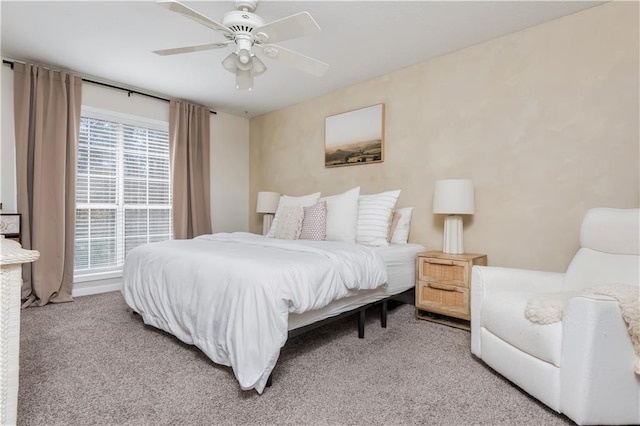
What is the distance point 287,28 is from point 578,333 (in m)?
2.11

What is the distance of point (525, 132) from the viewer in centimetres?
261

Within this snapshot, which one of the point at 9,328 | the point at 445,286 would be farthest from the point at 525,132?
the point at 9,328

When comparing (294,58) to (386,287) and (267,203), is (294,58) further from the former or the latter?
(267,203)

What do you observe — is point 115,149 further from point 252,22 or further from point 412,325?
point 412,325

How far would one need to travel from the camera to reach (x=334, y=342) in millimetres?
2303

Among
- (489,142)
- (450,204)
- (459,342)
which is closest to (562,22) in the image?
(489,142)

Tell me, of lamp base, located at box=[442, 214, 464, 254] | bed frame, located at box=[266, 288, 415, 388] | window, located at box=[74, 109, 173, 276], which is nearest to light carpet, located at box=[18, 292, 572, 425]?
bed frame, located at box=[266, 288, 415, 388]

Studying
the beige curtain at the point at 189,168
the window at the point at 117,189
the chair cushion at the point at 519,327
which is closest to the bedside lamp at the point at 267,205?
the beige curtain at the point at 189,168

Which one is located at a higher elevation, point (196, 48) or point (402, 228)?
point (196, 48)

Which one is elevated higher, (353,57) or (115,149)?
(353,57)

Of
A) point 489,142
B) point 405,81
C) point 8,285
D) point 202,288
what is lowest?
point 202,288

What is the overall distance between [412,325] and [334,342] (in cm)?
75

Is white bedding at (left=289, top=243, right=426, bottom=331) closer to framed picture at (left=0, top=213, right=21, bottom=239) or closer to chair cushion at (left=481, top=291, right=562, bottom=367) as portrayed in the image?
chair cushion at (left=481, top=291, right=562, bottom=367)

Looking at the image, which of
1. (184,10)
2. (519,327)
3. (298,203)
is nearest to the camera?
(519,327)
